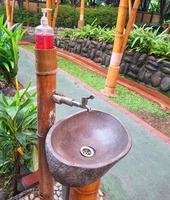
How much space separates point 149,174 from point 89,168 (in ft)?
4.66

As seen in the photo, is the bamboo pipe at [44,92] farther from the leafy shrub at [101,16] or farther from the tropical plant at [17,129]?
the leafy shrub at [101,16]

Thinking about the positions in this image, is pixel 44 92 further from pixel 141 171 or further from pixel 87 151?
pixel 141 171

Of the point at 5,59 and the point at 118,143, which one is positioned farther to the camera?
the point at 5,59

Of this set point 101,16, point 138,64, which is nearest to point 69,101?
point 138,64

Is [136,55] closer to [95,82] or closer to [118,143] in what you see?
[95,82]

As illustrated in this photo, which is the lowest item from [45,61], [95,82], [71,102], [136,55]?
[95,82]

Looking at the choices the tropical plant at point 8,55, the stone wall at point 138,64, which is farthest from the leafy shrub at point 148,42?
the tropical plant at point 8,55

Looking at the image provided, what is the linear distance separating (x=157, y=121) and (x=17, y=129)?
7.65ft

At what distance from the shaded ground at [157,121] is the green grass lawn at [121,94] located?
0.33 ft

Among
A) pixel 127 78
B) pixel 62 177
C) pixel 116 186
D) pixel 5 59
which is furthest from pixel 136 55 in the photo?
pixel 62 177

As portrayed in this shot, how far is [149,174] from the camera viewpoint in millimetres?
2361

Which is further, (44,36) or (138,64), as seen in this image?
(138,64)

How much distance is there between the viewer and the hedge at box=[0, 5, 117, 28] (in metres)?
10.8

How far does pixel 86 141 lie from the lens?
4.92ft
